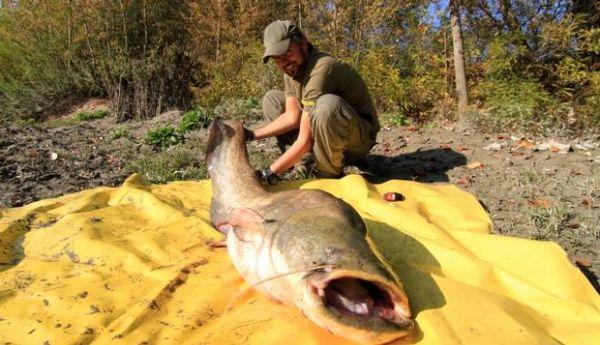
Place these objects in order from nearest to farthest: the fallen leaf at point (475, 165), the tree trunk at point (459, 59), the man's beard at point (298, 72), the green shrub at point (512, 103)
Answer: the man's beard at point (298, 72) → the fallen leaf at point (475, 165) → the green shrub at point (512, 103) → the tree trunk at point (459, 59)

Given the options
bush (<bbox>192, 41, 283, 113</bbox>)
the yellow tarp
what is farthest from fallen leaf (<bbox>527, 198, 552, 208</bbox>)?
bush (<bbox>192, 41, 283, 113</bbox>)

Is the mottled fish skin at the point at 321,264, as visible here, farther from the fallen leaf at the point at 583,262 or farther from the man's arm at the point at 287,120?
the fallen leaf at the point at 583,262

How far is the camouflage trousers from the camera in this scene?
3.28 metres

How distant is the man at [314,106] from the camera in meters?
3.28

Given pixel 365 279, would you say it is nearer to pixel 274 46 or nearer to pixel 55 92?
pixel 274 46

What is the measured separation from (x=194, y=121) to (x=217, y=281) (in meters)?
4.51

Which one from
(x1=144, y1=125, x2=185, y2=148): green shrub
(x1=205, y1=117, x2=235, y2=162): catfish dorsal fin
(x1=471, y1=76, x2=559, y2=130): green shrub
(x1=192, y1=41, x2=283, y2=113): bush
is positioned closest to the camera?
(x1=205, y1=117, x2=235, y2=162): catfish dorsal fin

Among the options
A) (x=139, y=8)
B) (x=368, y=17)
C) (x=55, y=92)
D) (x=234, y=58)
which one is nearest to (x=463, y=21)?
(x=368, y=17)

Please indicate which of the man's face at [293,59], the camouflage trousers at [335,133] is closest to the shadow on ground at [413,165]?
the camouflage trousers at [335,133]

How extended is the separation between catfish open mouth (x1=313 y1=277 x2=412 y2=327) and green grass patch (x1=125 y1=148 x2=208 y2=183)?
289 centimetres

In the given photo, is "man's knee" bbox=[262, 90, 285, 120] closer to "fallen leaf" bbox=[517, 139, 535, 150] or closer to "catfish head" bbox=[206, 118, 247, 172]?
"catfish head" bbox=[206, 118, 247, 172]

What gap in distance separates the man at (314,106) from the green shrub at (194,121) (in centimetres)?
286

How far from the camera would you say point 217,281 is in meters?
2.22

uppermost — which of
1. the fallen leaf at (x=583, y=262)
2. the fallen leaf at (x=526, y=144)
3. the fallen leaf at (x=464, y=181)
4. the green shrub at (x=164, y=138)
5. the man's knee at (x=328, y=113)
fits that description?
the man's knee at (x=328, y=113)
